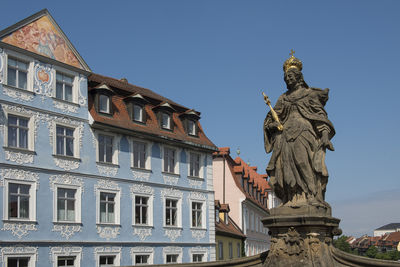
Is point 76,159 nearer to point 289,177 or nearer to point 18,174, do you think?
point 18,174

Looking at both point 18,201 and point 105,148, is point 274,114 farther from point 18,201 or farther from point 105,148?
point 105,148

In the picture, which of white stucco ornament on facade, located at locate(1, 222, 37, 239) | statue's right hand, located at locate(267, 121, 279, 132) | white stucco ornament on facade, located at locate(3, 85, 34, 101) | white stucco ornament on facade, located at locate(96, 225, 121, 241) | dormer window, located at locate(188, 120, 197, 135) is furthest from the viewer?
dormer window, located at locate(188, 120, 197, 135)

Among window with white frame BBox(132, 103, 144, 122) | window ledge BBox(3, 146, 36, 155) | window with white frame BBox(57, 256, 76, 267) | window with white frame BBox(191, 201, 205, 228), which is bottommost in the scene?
window with white frame BBox(57, 256, 76, 267)

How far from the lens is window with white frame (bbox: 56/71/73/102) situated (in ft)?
88.9

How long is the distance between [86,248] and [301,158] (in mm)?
20252

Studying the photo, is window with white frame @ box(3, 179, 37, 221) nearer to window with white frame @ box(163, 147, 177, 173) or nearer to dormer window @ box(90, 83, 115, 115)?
dormer window @ box(90, 83, 115, 115)

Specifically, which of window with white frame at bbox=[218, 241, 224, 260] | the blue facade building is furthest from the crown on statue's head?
window with white frame at bbox=[218, 241, 224, 260]

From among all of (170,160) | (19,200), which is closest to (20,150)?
(19,200)

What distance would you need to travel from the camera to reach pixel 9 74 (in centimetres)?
2488

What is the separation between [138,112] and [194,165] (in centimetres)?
505

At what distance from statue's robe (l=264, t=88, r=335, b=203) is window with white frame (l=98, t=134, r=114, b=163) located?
2063 centimetres

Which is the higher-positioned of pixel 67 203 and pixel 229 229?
pixel 67 203

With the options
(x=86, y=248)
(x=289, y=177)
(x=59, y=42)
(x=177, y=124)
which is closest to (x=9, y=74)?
(x=59, y=42)

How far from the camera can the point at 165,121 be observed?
3338cm
